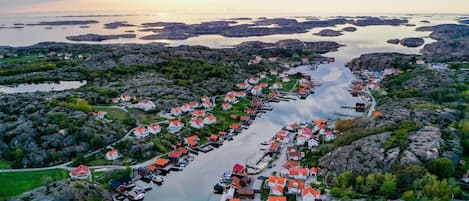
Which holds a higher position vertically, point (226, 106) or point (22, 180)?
point (226, 106)

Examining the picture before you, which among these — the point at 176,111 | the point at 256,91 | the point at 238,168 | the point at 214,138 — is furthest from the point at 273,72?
the point at 238,168

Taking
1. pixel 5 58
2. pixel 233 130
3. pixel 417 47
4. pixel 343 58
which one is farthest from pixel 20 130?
pixel 417 47

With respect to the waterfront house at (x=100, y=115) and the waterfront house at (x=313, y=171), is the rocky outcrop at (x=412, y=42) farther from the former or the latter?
the waterfront house at (x=100, y=115)

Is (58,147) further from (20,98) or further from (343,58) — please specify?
(343,58)

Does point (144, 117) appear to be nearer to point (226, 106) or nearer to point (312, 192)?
point (226, 106)

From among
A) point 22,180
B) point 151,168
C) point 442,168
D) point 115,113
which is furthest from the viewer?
point 115,113
